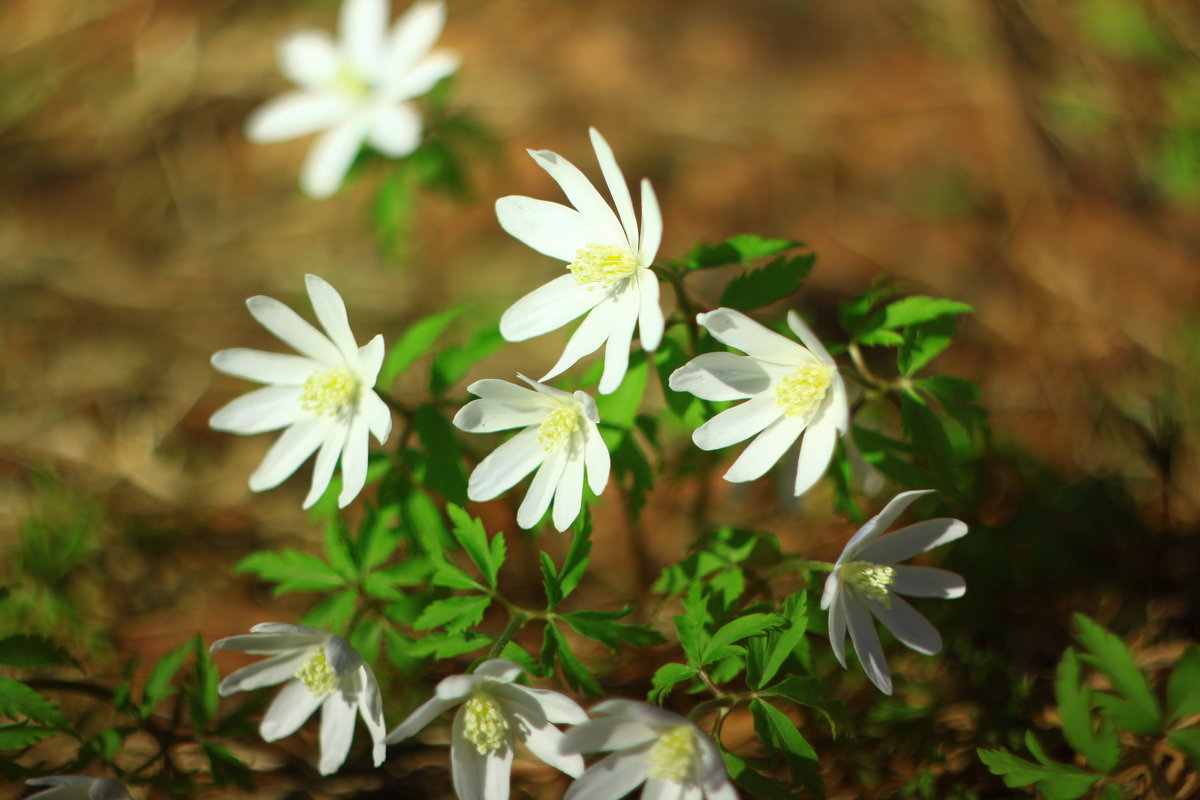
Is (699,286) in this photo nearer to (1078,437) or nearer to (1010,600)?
(1078,437)

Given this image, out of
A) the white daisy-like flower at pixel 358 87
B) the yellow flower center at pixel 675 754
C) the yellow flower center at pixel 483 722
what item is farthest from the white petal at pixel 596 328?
the white daisy-like flower at pixel 358 87

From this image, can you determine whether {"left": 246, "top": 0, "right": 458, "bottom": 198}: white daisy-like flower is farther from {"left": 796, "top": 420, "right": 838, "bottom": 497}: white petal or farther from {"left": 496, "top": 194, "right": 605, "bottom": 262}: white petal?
{"left": 796, "top": 420, "right": 838, "bottom": 497}: white petal

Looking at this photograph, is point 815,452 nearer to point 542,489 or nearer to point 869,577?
point 869,577

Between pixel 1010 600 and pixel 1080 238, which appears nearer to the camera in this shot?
pixel 1010 600

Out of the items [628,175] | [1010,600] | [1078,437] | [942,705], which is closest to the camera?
[942,705]

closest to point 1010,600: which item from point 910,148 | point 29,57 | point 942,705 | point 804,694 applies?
point 942,705

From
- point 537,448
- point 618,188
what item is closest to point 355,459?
point 537,448

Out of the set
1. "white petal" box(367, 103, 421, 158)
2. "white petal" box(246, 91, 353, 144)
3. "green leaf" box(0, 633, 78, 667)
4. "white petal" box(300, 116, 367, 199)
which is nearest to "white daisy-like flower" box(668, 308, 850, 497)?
"green leaf" box(0, 633, 78, 667)
